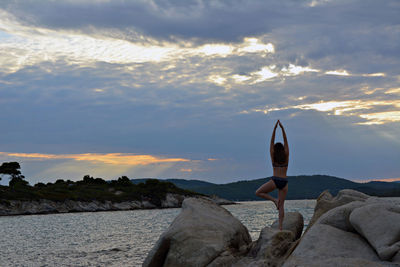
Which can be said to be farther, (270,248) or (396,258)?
(270,248)

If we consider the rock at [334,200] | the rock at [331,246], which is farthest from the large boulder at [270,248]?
the rock at [334,200]

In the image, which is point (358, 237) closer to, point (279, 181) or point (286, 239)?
point (286, 239)

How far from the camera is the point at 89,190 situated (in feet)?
488

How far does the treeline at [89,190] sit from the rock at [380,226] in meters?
112

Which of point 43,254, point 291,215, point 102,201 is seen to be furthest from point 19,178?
point 291,215

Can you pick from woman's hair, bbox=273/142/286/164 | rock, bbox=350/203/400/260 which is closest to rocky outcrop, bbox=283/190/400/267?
rock, bbox=350/203/400/260

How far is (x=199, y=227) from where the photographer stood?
43.8 feet

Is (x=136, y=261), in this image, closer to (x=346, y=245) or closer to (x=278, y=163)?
(x=278, y=163)

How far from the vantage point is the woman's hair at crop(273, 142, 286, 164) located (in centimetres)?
1258

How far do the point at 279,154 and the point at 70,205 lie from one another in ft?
404

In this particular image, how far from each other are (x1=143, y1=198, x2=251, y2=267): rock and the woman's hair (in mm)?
3086

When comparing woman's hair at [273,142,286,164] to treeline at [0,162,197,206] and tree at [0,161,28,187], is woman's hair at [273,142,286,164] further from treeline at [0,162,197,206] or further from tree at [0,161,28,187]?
tree at [0,161,28,187]

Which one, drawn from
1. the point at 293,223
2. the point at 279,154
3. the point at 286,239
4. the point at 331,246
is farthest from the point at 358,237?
the point at 293,223

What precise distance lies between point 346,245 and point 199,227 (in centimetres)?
479
